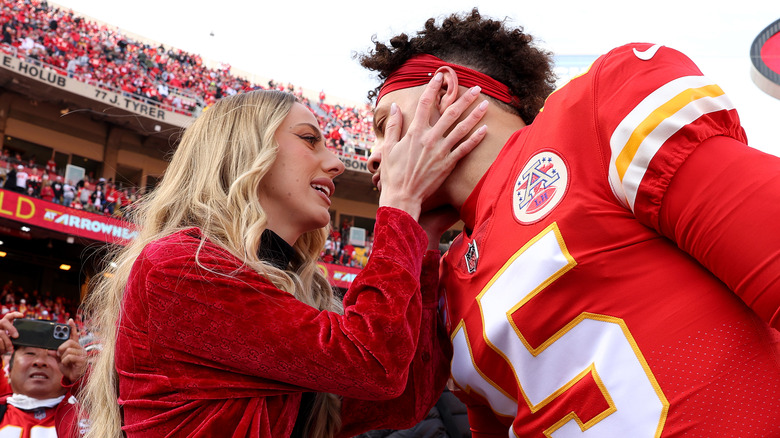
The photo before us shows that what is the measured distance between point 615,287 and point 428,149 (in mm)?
698

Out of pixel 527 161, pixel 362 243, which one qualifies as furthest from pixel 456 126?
pixel 362 243

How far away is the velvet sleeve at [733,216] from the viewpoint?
0.90 m

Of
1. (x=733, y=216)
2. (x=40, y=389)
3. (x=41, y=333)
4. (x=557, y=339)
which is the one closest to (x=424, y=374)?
(x=557, y=339)

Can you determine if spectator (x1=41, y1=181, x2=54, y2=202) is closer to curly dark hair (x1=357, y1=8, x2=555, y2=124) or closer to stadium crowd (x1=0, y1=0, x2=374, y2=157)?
stadium crowd (x1=0, y1=0, x2=374, y2=157)

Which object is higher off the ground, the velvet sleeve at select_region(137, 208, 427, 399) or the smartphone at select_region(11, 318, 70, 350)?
the velvet sleeve at select_region(137, 208, 427, 399)

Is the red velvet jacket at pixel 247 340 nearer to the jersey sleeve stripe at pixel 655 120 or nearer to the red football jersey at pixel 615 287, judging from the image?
the red football jersey at pixel 615 287

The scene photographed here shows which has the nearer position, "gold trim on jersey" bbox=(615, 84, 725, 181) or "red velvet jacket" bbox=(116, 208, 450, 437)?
"gold trim on jersey" bbox=(615, 84, 725, 181)

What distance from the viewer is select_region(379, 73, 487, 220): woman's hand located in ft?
5.58

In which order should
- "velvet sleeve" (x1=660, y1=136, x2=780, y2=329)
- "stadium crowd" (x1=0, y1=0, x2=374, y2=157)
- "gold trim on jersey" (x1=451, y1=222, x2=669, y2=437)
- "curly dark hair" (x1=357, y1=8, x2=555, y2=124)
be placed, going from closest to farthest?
"velvet sleeve" (x1=660, y1=136, x2=780, y2=329) → "gold trim on jersey" (x1=451, y1=222, x2=669, y2=437) → "curly dark hair" (x1=357, y1=8, x2=555, y2=124) → "stadium crowd" (x1=0, y1=0, x2=374, y2=157)

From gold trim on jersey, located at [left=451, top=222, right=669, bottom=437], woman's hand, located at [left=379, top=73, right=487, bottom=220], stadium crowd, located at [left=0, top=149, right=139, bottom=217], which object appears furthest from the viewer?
stadium crowd, located at [left=0, top=149, right=139, bottom=217]

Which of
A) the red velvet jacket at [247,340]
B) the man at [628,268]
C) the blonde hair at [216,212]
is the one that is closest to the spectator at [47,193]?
the blonde hair at [216,212]

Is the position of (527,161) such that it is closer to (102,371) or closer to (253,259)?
(253,259)

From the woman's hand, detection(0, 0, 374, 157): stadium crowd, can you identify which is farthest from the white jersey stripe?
detection(0, 0, 374, 157): stadium crowd

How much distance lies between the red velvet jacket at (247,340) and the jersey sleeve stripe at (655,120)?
2.18 ft
